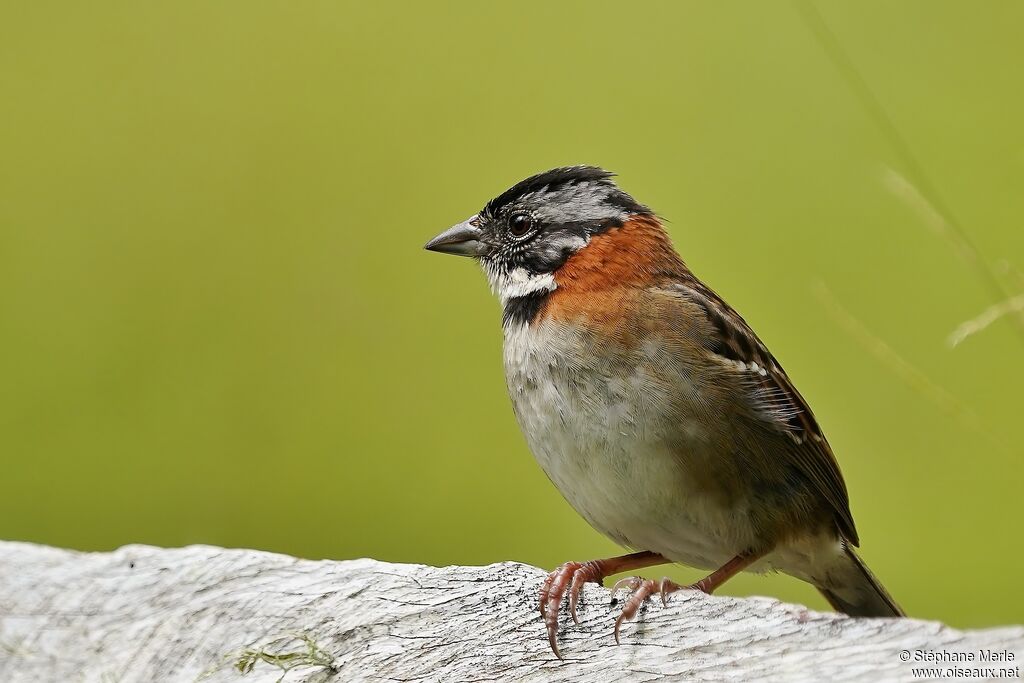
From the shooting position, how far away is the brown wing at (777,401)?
2.97 m

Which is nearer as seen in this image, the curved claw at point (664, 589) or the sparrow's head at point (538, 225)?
the curved claw at point (664, 589)

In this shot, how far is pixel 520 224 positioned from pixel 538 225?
Result: 0.21 feet

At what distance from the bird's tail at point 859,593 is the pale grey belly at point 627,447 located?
463mm

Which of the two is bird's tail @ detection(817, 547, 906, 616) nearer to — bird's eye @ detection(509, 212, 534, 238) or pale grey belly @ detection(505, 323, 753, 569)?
pale grey belly @ detection(505, 323, 753, 569)

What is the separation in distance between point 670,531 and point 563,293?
670mm

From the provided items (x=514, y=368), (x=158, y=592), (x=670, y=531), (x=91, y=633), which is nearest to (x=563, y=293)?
(x=514, y=368)

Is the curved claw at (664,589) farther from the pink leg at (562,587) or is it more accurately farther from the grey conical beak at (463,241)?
the grey conical beak at (463,241)

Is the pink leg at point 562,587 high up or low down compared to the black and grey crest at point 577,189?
down

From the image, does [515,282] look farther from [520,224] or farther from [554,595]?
[554,595]

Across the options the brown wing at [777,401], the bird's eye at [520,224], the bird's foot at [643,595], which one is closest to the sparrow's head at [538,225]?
the bird's eye at [520,224]

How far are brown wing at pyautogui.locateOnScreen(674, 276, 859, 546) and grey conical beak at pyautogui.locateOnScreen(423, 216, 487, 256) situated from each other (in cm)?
65

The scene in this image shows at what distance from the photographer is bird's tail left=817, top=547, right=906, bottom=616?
10.4 ft

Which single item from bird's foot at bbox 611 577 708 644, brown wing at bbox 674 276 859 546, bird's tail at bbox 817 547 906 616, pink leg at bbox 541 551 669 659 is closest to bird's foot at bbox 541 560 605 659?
pink leg at bbox 541 551 669 659

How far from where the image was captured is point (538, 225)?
333 centimetres
